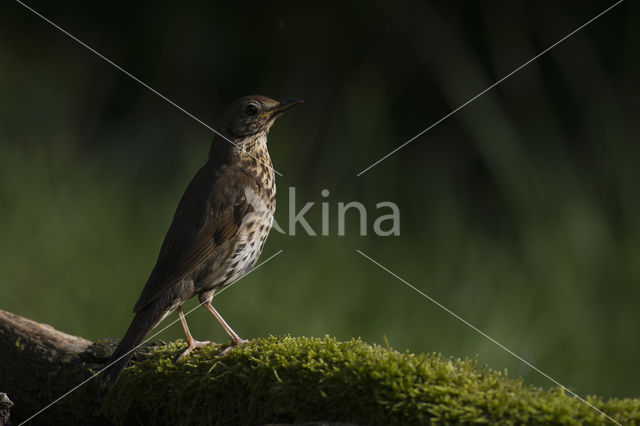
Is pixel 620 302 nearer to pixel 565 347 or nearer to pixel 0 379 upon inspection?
pixel 565 347

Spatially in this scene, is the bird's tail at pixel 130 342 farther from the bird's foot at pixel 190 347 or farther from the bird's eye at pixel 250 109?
the bird's eye at pixel 250 109

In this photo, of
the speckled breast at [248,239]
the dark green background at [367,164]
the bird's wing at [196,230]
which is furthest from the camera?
the dark green background at [367,164]

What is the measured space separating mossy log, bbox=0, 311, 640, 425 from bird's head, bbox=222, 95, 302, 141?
112cm

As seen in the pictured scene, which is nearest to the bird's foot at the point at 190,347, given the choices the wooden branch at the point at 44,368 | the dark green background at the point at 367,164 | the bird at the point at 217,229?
the bird at the point at 217,229

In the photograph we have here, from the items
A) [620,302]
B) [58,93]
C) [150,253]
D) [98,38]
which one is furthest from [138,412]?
[98,38]

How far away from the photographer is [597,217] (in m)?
4.72

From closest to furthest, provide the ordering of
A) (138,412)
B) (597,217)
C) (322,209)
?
(138,412) → (597,217) → (322,209)

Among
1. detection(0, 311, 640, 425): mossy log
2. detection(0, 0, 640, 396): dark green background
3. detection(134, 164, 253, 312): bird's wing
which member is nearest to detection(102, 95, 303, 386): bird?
detection(134, 164, 253, 312): bird's wing

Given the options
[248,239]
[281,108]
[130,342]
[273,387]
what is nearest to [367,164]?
[281,108]

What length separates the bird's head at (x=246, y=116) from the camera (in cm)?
354

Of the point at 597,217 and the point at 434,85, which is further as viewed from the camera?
the point at 434,85

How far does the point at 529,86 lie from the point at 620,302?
6.37 feet

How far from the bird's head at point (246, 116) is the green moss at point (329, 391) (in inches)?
46.9

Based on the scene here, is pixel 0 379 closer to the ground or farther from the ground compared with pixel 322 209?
closer to the ground
